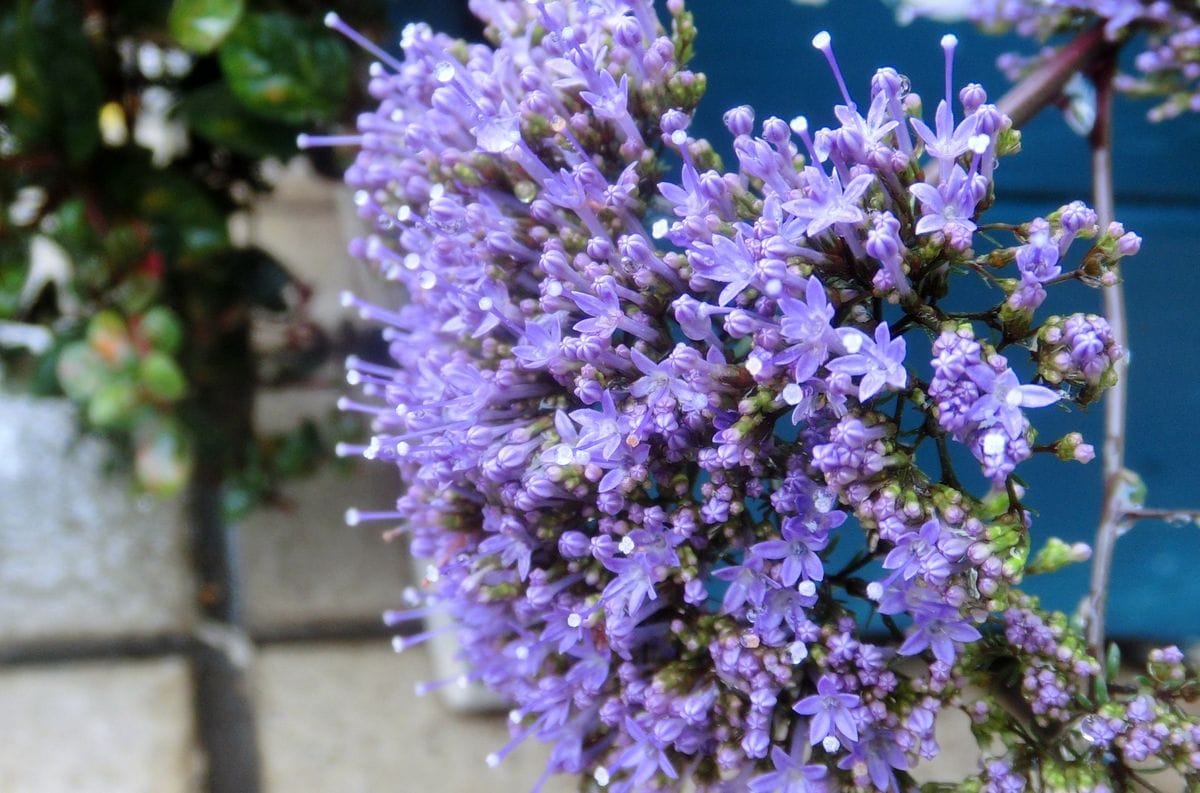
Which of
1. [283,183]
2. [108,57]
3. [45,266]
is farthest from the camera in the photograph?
[283,183]

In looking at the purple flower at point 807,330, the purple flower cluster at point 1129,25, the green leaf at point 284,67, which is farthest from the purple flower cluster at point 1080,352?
the green leaf at point 284,67

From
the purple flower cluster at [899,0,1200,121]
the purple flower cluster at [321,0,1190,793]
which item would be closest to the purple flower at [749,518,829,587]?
the purple flower cluster at [321,0,1190,793]

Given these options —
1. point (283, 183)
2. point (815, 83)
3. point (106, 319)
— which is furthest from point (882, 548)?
point (283, 183)

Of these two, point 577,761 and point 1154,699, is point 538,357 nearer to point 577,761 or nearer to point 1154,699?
point 577,761

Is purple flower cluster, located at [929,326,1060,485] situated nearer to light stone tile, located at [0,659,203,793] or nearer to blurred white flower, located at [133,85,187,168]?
blurred white flower, located at [133,85,187,168]

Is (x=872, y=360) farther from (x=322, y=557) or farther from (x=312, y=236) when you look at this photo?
(x=312, y=236)

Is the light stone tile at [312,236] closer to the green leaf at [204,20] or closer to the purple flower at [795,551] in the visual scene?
the green leaf at [204,20]

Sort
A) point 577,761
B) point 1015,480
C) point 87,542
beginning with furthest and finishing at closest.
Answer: point 87,542, point 577,761, point 1015,480
